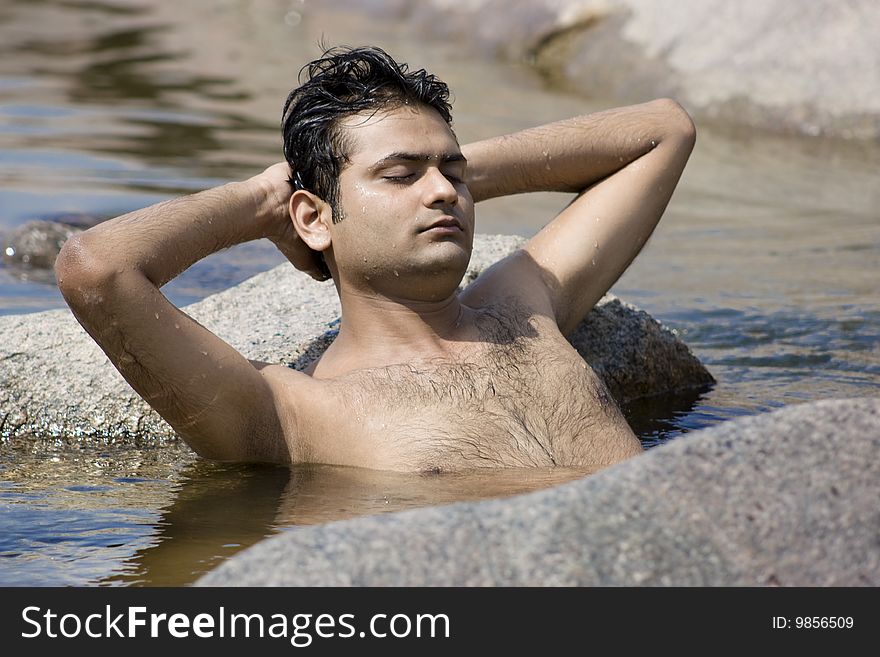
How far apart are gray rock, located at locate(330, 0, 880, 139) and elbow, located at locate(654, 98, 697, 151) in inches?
245

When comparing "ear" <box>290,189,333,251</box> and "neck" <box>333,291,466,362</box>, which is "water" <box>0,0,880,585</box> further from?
"ear" <box>290,189,333,251</box>

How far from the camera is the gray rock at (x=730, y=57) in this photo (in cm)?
1084

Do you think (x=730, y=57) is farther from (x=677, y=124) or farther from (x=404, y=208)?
(x=404, y=208)

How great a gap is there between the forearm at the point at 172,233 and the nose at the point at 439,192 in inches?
22.9

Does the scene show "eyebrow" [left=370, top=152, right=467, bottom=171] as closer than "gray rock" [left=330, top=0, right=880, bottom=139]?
Yes

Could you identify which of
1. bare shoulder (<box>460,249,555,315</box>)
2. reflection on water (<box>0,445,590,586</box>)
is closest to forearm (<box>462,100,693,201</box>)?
bare shoulder (<box>460,249,555,315</box>)

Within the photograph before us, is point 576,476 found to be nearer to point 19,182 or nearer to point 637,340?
point 637,340

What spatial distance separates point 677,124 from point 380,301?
4.46 ft

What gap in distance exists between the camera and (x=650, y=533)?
8.30 ft

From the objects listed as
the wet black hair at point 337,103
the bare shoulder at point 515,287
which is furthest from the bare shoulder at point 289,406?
the bare shoulder at point 515,287

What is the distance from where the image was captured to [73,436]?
4.82 meters

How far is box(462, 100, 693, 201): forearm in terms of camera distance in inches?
184

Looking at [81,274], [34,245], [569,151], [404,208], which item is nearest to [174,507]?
[81,274]

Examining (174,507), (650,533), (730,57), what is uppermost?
(730,57)
